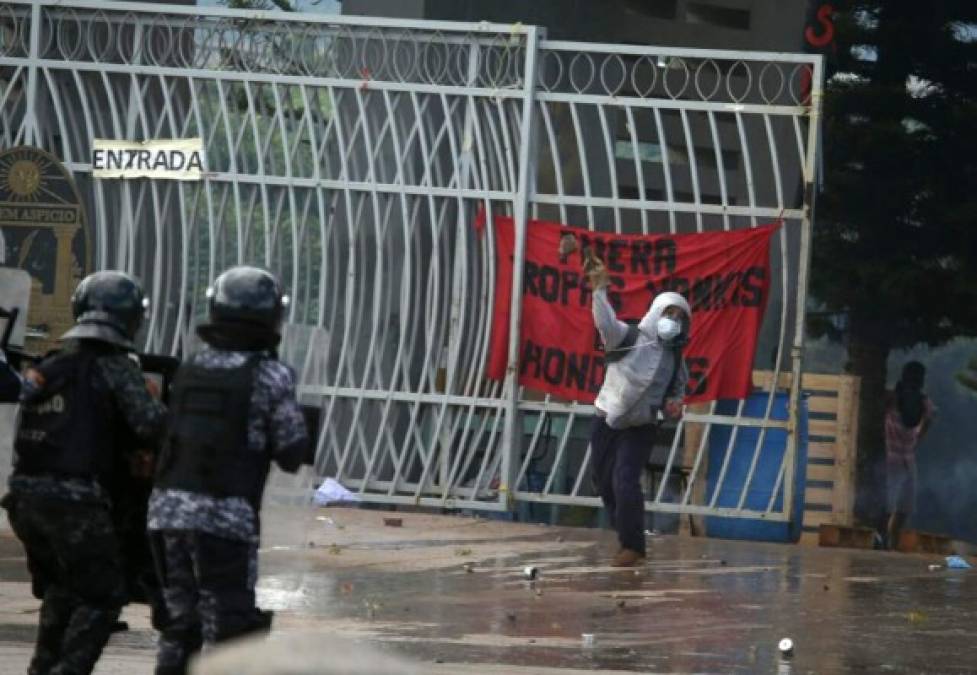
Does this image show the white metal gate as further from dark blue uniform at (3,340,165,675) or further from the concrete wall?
dark blue uniform at (3,340,165,675)

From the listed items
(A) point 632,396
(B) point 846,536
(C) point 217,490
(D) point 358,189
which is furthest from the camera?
(B) point 846,536

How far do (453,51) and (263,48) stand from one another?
1.19 meters

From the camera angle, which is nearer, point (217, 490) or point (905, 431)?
point (217, 490)

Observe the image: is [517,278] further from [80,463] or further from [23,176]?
[80,463]

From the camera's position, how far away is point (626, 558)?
38.9 ft

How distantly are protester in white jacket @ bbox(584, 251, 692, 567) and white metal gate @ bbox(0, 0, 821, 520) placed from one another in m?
1.72

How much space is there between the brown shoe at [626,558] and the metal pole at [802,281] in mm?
2232

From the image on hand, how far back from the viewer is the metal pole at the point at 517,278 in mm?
13930

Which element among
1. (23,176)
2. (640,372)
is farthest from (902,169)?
(640,372)

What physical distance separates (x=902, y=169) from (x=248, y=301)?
17.1 m

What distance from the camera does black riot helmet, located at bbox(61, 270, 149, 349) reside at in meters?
6.49

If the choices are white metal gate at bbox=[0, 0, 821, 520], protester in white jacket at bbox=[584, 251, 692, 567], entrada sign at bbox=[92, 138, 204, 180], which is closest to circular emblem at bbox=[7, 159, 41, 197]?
white metal gate at bbox=[0, 0, 821, 520]

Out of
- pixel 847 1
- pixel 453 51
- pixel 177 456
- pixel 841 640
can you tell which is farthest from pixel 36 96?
pixel 847 1

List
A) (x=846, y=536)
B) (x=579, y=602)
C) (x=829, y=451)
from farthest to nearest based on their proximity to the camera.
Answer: (x=829, y=451) → (x=846, y=536) → (x=579, y=602)
